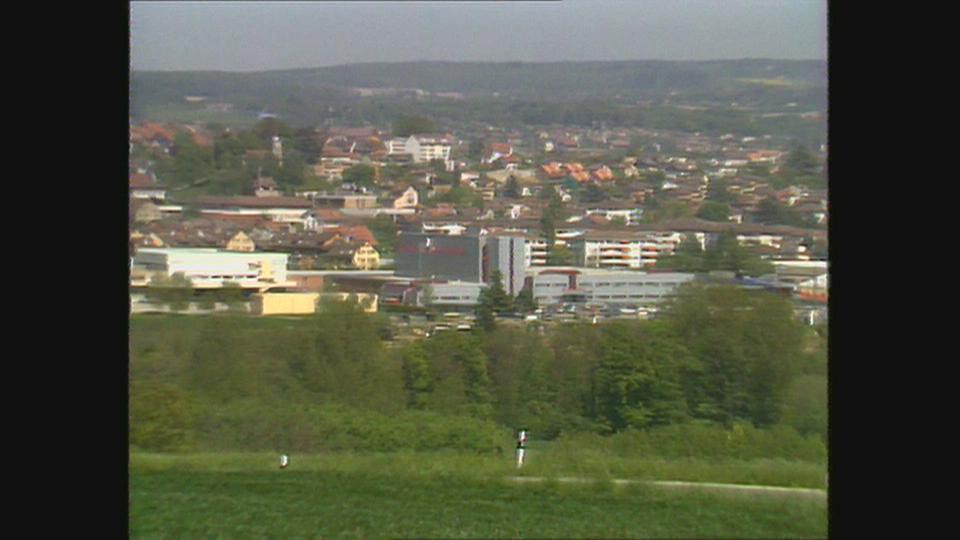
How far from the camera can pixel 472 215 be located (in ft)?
20.5

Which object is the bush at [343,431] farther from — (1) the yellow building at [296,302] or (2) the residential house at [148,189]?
(2) the residential house at [148,189]

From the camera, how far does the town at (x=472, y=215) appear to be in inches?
243

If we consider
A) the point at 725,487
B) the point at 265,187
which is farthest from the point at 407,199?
the point at 725,487

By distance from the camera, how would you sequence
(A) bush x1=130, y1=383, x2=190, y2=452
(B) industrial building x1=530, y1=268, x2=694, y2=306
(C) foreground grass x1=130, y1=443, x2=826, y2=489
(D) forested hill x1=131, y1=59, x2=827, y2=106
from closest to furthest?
(D) forested hill x1=131, y1=59, x2=827, y2=106 < (B) industrial building x1=530, y1=268, x2=694, y2=306 < (C) foreground grass x1=130, y1=443, x2=826, y2=489 < (A) bush x1=130, y1=383, x2=190, y2=452

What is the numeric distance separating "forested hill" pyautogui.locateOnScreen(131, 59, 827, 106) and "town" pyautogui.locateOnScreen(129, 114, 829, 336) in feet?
0.72

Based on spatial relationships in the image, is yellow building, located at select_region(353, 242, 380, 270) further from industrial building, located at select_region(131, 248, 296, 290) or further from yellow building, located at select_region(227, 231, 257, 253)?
yellow building, located at select_region(227, 231, 257, 253)

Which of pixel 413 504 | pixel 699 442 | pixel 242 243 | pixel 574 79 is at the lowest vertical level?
pixel 413 504

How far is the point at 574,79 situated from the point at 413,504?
2386mm

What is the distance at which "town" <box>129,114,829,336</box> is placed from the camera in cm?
617

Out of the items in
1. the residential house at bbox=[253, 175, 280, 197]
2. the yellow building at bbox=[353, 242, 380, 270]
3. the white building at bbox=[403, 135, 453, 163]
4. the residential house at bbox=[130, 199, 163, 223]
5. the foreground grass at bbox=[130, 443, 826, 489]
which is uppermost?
the white building at bbox=[403, 135, 453, 163]

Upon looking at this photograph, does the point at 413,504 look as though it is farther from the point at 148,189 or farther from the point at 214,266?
the point at 148,189

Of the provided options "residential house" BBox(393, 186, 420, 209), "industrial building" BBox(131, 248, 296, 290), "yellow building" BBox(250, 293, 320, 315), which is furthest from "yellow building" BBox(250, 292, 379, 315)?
"residential house" BBox(393, 186, 420, 209)

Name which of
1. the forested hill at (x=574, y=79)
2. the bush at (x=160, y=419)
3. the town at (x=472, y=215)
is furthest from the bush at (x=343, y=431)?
the forested hill at (x=574, y=79)
